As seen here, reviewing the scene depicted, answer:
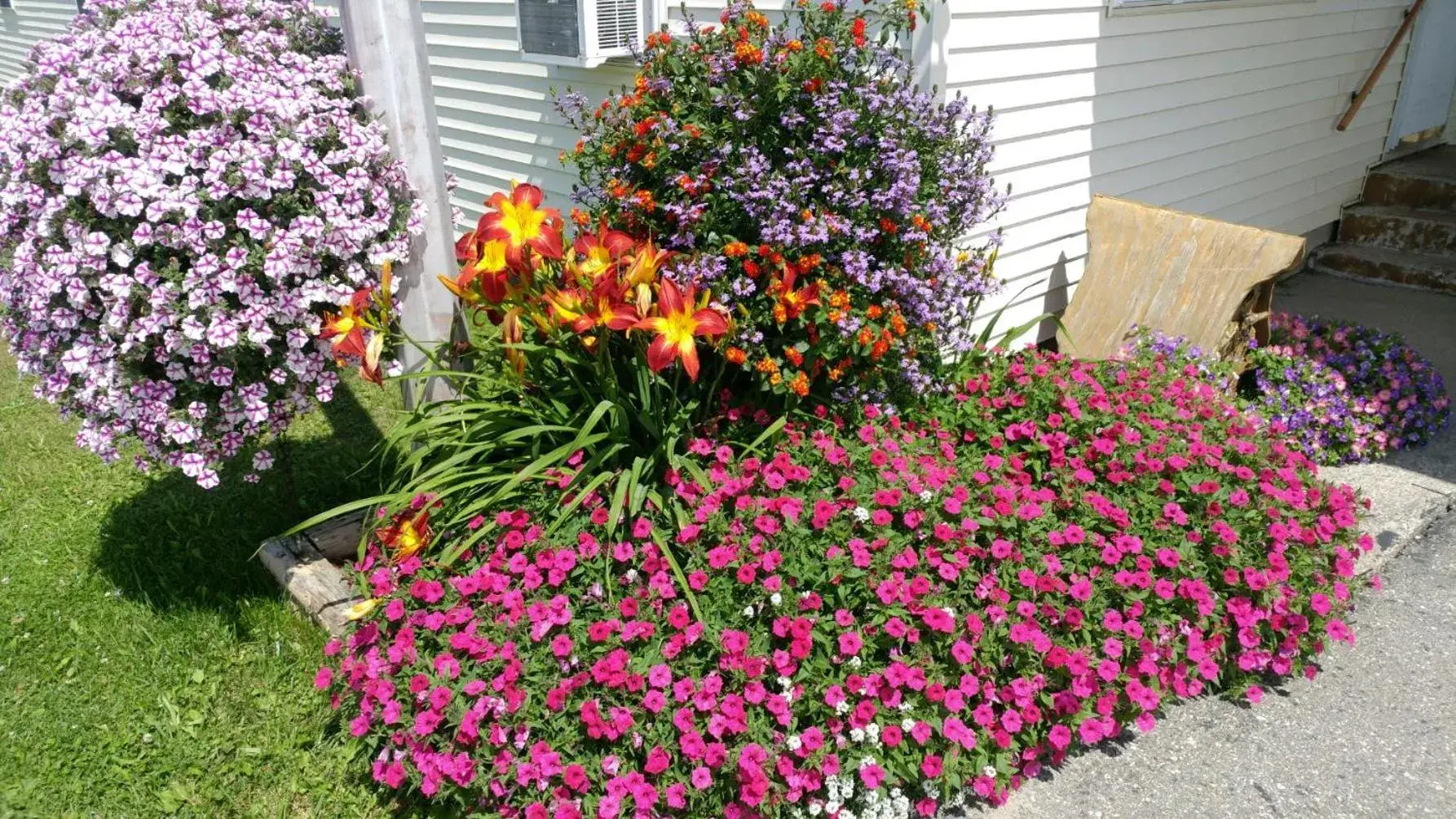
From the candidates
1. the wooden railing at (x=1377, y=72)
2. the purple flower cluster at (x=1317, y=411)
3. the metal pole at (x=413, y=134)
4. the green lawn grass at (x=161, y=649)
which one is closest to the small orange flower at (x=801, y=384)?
the metal pole at (x=413, y=134)

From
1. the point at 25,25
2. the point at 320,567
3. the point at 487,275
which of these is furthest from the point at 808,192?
the point at 25,25

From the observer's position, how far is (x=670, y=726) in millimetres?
2463

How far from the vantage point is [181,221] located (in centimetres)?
271

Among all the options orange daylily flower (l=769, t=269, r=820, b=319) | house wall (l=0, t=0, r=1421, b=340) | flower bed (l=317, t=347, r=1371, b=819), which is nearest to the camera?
flower bed (l=317, t=347, r=1371, b=819)

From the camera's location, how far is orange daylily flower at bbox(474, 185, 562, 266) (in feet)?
9.43

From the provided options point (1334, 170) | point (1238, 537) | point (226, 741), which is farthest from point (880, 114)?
point (1334, 170)

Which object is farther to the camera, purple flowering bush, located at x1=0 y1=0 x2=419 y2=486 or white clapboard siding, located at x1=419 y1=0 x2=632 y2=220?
white clapboard siding, located at x1=419 y1=0 x2=632 y2=220

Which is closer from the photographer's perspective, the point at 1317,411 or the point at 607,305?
the point at 607,305

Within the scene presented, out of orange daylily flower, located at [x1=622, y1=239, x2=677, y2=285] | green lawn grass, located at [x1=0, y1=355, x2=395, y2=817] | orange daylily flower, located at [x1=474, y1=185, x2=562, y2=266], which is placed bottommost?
green lawn grass, located at [x1=0, y1=355, x2=395, y2=817]

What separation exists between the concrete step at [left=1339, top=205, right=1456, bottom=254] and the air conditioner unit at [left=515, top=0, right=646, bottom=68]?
486 cm

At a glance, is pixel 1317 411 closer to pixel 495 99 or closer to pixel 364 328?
pixel 364 328

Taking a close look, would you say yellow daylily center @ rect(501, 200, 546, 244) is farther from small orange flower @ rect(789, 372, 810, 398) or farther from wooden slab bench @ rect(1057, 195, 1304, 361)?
wooden slab bench @ rect(1057, 195, 1304, 361)

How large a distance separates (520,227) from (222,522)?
1.91 metres

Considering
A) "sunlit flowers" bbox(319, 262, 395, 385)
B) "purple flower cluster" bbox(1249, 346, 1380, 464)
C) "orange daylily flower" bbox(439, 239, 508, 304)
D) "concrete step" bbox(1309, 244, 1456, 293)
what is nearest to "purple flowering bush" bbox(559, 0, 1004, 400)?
"orange daylily flower" bbox(439, 239, 508, 304)
